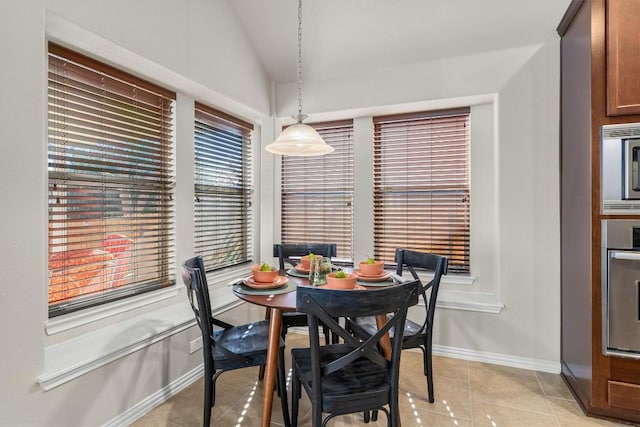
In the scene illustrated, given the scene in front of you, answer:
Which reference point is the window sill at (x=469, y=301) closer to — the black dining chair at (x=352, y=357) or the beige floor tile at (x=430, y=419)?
the beige floor tile at (x=430, y=419)

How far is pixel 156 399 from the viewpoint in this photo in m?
2.21

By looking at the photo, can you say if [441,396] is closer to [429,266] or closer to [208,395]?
[429,266]

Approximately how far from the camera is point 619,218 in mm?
1998

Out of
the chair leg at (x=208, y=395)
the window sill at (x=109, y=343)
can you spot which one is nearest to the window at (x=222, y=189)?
the window sill at (x=109, y=343)

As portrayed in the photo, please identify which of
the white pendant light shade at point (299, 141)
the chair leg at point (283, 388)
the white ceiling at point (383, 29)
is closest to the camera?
the chair leg at point (283, 388)

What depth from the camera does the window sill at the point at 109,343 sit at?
5.57 feet

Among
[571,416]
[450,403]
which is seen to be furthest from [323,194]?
[571,416]

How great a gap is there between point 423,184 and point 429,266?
3.28ft

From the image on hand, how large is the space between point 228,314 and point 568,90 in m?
3.10

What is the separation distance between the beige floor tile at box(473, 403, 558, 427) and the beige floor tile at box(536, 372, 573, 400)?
29 centimetres

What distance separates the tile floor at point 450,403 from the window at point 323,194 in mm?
1439

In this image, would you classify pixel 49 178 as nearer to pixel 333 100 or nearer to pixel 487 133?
pixel 333 100

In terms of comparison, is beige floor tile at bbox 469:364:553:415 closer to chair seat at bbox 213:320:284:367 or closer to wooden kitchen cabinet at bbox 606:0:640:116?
chair seat at bbox 213:320:284:367

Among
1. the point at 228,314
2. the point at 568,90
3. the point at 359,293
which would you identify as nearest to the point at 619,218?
the point at 568,90
